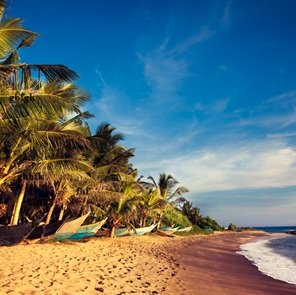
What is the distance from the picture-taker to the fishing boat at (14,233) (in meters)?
11.6

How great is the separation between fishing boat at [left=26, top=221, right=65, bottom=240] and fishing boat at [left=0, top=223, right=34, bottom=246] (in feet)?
3.42

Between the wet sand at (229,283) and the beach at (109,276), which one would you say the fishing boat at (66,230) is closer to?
the beach at (109,276)

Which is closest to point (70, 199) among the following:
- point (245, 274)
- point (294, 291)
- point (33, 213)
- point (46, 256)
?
point (33, 213)

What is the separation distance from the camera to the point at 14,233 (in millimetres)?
11742

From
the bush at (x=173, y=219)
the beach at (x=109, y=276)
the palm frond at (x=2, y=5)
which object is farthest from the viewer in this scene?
the bush at (x=173, y=219)

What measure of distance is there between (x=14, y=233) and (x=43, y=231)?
5.01ft

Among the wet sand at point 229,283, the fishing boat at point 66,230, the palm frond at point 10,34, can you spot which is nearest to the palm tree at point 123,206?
the fishing boat at point 66,230

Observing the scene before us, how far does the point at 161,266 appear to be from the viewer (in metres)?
11.1

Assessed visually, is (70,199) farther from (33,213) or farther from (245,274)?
(245,274)

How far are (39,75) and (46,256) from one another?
18.8 ft

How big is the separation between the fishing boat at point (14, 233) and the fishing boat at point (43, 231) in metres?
1.04

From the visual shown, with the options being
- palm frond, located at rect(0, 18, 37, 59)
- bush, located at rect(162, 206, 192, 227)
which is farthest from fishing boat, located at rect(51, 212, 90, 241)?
bush, located at rect(162, 206, 192, 227)

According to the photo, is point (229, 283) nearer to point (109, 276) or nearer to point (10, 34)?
point (109, 276)

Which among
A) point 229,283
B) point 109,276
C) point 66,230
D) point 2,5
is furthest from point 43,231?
point 2,5
